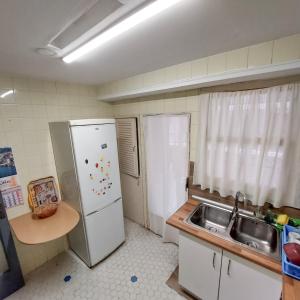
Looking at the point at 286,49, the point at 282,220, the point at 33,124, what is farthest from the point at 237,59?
the point at 33,124

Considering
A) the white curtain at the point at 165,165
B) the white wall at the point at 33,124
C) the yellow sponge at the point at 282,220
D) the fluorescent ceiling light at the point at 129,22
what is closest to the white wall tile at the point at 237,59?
the white curtain at the point at 165,165

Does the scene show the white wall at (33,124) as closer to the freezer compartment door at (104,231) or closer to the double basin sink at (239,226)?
the freezer compartment door at (104,231)

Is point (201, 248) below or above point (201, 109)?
below

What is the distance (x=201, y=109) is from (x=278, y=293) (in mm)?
1610

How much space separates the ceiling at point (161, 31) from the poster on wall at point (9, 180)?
0.88 m

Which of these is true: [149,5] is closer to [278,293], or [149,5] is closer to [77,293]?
[278,293]

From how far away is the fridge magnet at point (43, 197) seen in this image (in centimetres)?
195

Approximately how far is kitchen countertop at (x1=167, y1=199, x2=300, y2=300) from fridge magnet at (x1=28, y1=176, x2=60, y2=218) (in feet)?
4.74

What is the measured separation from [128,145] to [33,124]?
1.25 metres

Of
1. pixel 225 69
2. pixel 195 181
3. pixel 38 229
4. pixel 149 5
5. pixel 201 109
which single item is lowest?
pixel 38 229

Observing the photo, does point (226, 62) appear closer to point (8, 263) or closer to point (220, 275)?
point (220, 275)

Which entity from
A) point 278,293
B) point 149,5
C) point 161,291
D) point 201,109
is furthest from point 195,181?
point 149,5

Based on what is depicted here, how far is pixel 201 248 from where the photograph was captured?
1514 millimetres

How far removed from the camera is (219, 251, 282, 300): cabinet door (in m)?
1.19
